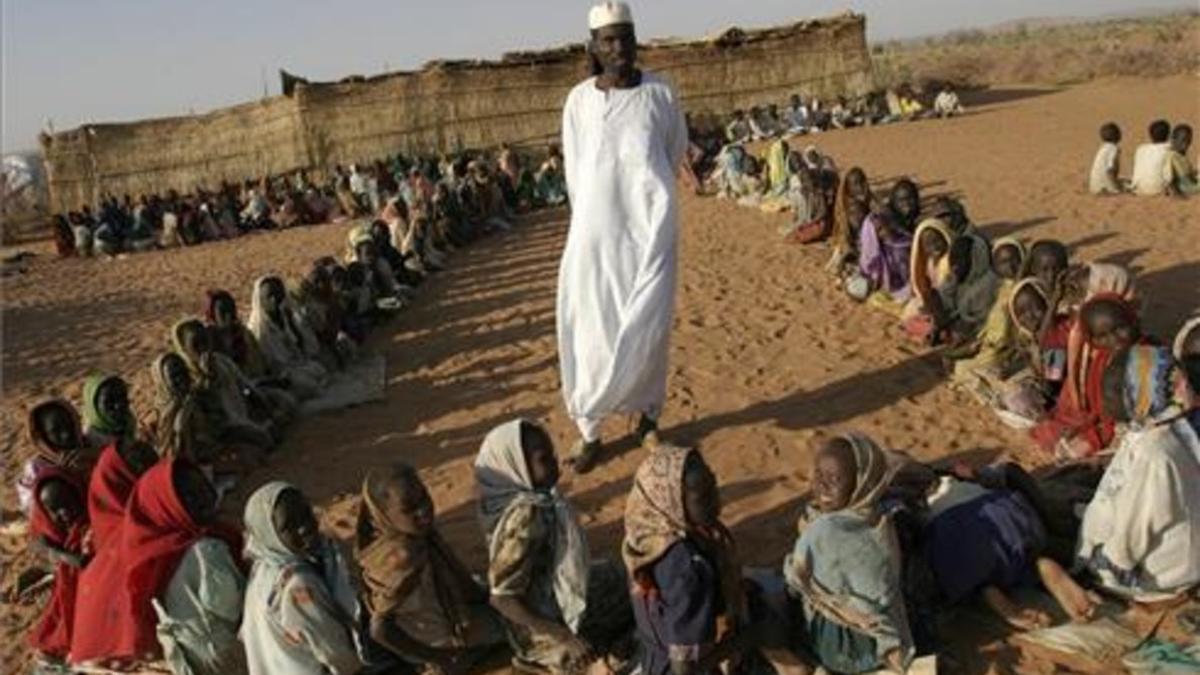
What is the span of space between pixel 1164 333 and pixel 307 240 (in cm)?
1384

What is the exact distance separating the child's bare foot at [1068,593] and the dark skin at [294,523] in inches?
111

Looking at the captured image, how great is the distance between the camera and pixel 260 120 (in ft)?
77.2

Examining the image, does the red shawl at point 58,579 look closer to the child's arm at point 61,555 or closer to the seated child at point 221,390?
the child's arm at point 61,555

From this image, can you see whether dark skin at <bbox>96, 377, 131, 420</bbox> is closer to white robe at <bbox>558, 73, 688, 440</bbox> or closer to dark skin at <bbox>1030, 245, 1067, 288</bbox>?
white robe at <bbox>558, 73, 688, 440</bbox>

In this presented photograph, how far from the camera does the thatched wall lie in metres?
22.9

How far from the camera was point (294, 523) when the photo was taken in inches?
151

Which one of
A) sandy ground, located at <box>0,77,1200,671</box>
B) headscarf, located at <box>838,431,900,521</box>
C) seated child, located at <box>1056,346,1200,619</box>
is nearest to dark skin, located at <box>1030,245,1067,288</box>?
sandy ground, located at <box>0,77,1200,671</box>

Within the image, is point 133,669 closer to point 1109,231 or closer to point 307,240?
point 1109,231

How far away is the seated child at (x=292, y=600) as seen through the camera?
3818 millimetres

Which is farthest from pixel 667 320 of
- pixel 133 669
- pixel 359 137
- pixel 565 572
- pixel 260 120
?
pixel 260 120

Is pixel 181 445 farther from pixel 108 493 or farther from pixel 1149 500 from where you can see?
pixel 1149 500

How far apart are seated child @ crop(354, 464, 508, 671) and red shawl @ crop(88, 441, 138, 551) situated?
1.33 m

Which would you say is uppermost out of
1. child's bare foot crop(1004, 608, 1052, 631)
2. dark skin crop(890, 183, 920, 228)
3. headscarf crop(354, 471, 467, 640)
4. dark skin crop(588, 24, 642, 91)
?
dark skin crop(588, 24, 642, 91)

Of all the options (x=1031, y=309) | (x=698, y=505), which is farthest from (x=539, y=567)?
(x=1031, y=309)
